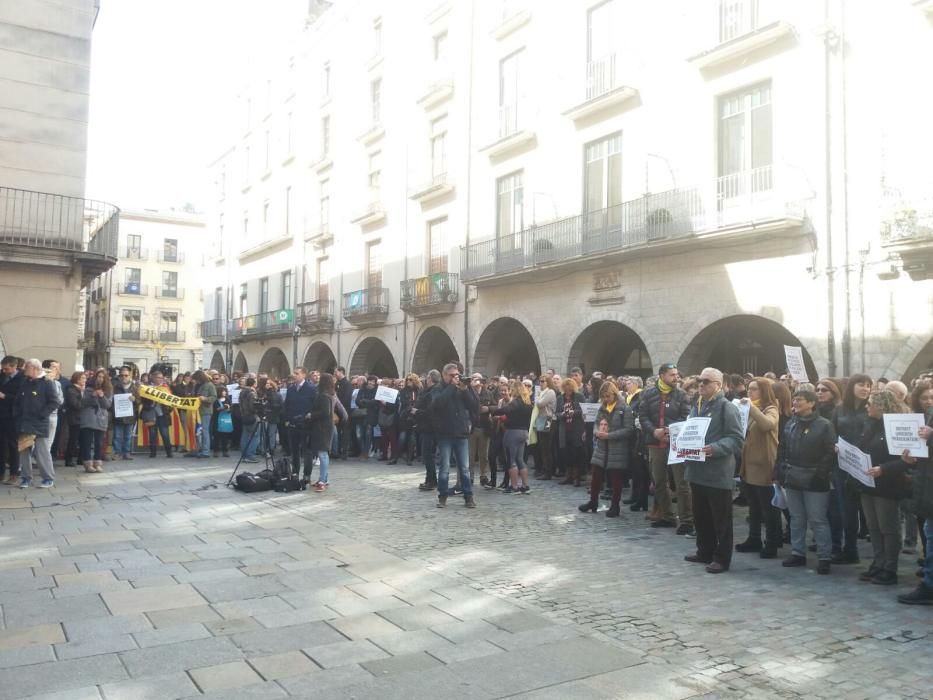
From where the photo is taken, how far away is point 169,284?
2288 inches

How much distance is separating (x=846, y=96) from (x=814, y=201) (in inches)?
77.1

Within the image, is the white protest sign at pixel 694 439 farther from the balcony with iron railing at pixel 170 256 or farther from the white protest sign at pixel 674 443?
the balcony with iron railing at pixel 170 256

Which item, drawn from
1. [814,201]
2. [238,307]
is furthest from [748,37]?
[238,307]

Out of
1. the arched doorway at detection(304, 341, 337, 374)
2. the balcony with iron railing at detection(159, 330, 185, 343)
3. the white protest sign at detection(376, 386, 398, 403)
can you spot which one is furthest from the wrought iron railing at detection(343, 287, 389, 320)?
the balcony with iron railing at detection(159, 330, 185, 343)

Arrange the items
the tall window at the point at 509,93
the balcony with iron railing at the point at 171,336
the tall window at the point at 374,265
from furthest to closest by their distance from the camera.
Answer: the balcony with iron railing at the point at 171,336, the tall window at the point at 374,265, the tall window at the point at 509,93

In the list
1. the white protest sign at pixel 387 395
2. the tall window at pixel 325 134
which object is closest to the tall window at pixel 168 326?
the tall window at pixel 325 134

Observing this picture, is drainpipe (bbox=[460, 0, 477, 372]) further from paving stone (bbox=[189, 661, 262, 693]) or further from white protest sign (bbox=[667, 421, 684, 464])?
paving stone (bbox=[189, 661, 262, 693])

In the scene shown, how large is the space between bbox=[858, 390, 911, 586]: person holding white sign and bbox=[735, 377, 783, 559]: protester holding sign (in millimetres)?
955

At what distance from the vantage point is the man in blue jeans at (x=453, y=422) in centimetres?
1023

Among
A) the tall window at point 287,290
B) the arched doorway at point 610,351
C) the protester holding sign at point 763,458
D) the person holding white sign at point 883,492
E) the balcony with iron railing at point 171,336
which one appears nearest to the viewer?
the person holding white sign at point 883,492

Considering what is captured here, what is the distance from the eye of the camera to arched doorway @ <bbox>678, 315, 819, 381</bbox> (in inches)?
661

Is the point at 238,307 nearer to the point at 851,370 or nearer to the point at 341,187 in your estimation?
the point at 341,187

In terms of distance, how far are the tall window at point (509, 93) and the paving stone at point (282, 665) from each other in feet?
63.8

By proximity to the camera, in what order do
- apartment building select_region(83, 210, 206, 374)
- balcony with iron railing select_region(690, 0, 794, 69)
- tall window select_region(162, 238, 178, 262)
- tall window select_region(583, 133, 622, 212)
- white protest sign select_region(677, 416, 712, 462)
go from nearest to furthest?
white protest sign select_region(677, 416, 712, 462)
balcony with iron railing select_region(690, 0, 794, 69)
tall window select_region(583, 133, 622, 212)
apartment building select_region(83, 210, 206, 374)
tall window select_region(162, 238, 178, 262)
